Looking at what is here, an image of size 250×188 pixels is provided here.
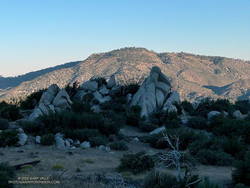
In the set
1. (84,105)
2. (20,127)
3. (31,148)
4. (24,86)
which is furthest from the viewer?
(24,86)

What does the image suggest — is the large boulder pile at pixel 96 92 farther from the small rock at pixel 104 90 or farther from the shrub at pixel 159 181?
the shrub at pixel 159 181

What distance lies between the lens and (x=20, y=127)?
24719 millimetres

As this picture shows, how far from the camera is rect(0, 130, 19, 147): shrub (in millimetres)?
20234

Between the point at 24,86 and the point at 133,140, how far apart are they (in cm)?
17634

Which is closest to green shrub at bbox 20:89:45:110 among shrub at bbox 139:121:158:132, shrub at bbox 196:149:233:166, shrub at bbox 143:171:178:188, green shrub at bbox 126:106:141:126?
green shrub at bbox 126:106:141:126

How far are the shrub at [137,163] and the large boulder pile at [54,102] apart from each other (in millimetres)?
13653

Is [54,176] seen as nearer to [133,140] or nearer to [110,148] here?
[110,148]

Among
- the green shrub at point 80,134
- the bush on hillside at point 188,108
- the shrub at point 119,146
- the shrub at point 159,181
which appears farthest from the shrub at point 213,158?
the bush on hillside at point 188,108

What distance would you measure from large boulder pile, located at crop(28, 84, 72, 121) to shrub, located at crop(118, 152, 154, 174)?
538 inches

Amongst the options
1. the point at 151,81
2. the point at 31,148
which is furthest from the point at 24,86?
the point at 31,148

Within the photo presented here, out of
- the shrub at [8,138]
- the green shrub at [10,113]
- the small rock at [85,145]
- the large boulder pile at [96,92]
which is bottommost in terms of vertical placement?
the small rock at [85,145]

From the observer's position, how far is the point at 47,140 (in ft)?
69.8

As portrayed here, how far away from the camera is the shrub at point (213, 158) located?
17.2 metres

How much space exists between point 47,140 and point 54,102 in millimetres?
10355
